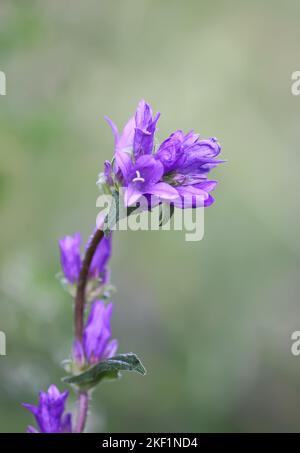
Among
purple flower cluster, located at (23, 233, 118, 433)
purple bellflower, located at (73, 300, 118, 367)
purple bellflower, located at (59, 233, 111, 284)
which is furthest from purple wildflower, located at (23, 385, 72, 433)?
purple bellflower, located at (59, 233, 111, 284)

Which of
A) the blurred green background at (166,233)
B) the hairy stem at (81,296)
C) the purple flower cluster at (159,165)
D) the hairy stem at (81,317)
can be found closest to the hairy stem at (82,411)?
the hairy stem at (81,317)

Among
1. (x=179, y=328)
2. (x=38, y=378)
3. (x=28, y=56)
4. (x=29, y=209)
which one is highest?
(x=28, y=56)

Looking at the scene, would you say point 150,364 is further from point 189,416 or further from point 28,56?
point 28,56

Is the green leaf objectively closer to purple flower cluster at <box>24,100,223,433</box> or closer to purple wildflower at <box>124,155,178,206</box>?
purple flower cluster at <box>24,100,223,433</box>

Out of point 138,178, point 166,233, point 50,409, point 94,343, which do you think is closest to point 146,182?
point 138,178

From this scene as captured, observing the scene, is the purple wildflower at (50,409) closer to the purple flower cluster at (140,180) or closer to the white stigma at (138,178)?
the purple flower cluster at (140,180)

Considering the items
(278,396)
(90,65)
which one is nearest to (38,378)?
(278,396)
